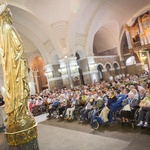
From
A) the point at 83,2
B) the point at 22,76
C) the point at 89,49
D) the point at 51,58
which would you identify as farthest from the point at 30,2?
the point at 22,76

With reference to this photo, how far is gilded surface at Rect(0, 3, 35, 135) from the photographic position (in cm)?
177

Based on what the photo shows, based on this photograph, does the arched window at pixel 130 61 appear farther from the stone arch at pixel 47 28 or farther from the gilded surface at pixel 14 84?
the gilded surface at pixel 14 84

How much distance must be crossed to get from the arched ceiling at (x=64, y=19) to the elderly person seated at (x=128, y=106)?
41.0ft

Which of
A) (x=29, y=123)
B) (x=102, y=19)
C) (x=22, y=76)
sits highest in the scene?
(x=102, y=19)

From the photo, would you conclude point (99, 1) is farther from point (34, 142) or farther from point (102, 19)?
point (34, 142)

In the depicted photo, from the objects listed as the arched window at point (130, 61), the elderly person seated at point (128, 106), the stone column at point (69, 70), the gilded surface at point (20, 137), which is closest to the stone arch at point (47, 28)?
the stone column at point (69, 70)

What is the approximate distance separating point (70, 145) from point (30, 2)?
44.4 feet

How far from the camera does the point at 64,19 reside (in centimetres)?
1692

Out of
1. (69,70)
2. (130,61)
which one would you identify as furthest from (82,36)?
(130,61)

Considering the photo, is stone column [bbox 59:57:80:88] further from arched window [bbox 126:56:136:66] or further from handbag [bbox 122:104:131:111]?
handbag [bbox 122:104:131:111]

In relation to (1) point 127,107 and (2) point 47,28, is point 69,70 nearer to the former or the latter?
(2) point 47,28

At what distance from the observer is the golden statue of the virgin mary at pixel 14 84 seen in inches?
69.8

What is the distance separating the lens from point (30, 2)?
14.5 meters

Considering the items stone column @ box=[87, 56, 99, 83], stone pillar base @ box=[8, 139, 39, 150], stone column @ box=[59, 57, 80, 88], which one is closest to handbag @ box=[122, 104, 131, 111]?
stone pillar base @ box=[8, 139, 39, 150]
